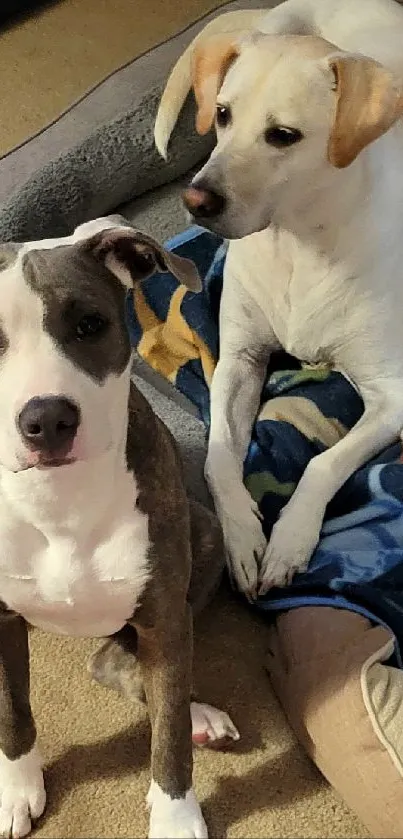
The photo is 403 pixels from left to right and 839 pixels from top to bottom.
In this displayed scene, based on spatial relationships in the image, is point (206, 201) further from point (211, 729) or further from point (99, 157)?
point (211, 729)

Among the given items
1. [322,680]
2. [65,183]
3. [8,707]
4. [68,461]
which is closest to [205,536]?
[322,680]

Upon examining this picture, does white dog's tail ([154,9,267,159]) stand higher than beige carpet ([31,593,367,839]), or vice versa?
white dog's tail ([154,9,267,159])

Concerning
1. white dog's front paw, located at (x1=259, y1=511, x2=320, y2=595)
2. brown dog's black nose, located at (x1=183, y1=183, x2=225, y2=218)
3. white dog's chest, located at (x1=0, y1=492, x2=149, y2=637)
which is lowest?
white dog's front paw, located at (x1=259, y1=511, x2=320, y2=595)

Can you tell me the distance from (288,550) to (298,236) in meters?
0.52

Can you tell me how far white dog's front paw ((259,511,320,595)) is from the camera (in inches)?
63.7

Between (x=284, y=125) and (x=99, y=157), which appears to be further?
(x=99, y=157)

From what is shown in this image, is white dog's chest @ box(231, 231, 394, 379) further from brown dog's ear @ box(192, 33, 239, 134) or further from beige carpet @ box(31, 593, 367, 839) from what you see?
beige carpet @ box(31, 593, 367, 839)

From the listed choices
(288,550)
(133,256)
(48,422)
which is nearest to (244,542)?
(288,550)

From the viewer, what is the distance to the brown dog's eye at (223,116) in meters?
1.68

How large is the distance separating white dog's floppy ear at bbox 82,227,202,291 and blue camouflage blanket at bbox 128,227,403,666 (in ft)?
1.81

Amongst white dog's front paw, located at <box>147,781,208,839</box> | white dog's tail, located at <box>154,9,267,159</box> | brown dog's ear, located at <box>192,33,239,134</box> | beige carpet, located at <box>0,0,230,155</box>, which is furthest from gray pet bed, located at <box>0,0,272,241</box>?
white dog's front paw, located at <box>147,781,208,839</box>

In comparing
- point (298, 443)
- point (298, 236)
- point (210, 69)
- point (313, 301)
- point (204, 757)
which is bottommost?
point (204, 757)

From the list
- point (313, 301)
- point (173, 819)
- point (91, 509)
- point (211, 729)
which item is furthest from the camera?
point (313, 301)

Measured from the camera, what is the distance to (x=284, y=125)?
1595 mm
